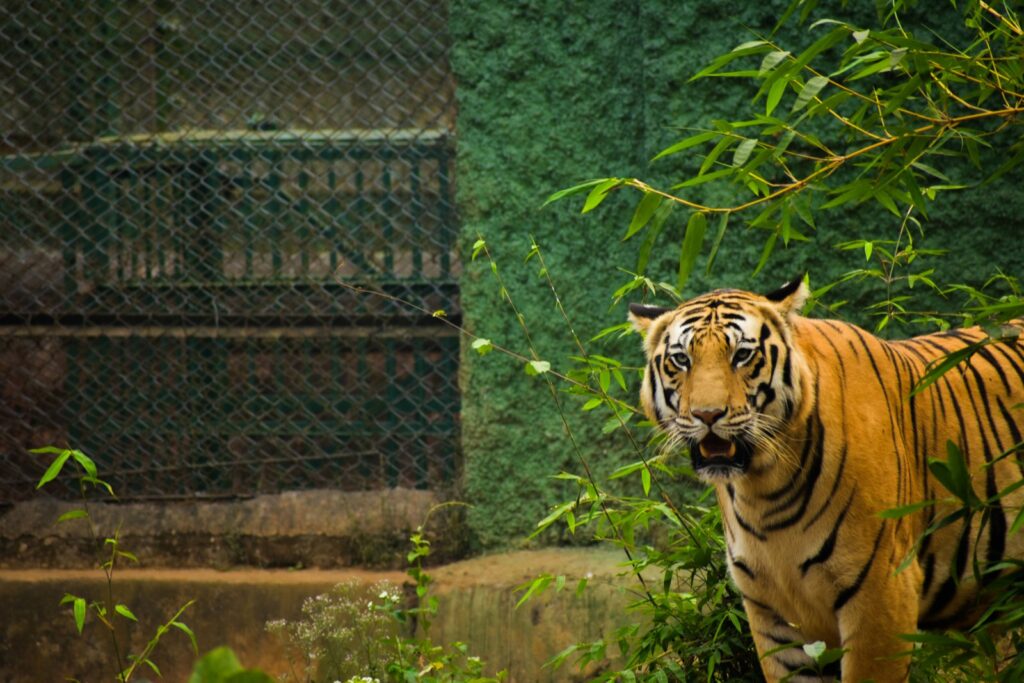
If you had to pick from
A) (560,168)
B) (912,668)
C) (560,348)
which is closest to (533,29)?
(560,168)

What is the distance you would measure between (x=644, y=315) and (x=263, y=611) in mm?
2267

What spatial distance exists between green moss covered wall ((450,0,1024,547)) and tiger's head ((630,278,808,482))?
1.42 meters

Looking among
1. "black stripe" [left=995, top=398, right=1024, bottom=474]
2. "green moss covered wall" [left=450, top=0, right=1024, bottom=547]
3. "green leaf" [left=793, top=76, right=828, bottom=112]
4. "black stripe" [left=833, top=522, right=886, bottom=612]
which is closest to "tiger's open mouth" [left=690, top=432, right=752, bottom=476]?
"black stripe" [left=833, top=522, right=886, bottom=612]

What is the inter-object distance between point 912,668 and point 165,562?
9.64ft

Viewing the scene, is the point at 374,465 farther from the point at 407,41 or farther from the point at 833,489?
the point at 833,489

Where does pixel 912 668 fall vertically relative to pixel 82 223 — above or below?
below

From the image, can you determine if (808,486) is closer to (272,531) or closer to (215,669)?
(272,531)

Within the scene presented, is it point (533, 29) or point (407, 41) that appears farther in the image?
point (407, 41)

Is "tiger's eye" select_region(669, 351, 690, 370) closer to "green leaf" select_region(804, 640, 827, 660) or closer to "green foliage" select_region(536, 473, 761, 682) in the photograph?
"green foliage" select_region(536, 473, 761, 682)

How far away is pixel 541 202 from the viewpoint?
15.5 feet

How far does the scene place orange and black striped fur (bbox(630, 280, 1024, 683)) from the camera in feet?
9.95

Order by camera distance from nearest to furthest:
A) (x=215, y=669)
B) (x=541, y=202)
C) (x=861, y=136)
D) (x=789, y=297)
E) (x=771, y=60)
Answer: (x=215, y=669)
(x=771, y=60)
(x=789, y=297)
(x=861, y=136)
(x=541, y=202)

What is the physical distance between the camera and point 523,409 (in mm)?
4785

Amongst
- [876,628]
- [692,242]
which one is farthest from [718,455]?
[692,242]
